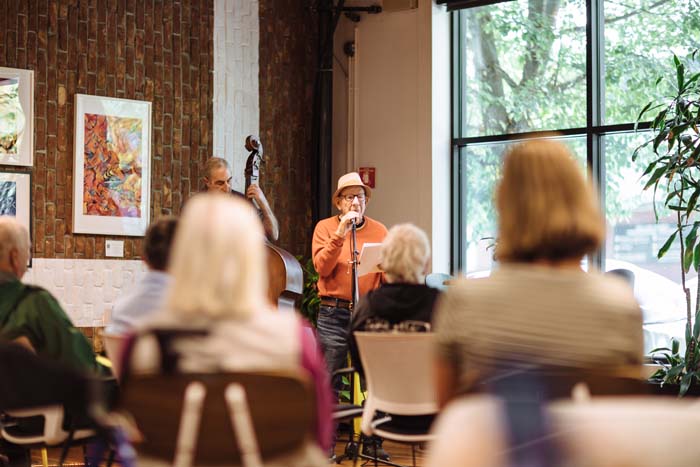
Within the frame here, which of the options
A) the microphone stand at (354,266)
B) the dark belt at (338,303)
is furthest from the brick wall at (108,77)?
the microphone stand at (354,266)

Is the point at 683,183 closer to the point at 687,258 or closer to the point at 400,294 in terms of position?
the point at 687,258

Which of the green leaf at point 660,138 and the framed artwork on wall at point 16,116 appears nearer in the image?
the green leaf at point 660,138

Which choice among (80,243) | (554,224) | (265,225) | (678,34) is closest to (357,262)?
(265,225)

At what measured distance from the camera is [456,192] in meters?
8.09

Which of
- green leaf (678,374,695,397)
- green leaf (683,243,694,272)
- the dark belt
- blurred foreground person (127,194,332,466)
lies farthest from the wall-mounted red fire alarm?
blurred foreground person (127,194,332,466)

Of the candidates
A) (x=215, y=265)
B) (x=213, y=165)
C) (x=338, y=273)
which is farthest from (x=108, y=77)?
(x=215, y=265)

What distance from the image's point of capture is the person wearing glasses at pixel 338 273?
229 inches

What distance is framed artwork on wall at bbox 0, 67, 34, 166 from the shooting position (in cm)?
689

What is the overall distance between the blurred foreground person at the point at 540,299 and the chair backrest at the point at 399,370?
1.53 metres

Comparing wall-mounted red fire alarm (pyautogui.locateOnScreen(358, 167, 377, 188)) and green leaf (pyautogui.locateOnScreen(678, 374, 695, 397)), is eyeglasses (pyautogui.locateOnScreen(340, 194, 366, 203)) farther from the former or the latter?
green leaf (pyautogui.locateOnScreen(678, 374, 695, 397))

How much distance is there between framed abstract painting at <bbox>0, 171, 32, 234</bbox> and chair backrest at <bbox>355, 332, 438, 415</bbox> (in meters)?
3.90

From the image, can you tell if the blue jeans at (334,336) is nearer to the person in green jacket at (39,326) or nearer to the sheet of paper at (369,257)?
the sheet of paper at (369,257)

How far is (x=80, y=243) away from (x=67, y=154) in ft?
2.16

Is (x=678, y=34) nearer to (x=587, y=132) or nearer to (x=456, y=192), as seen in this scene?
(x=587, y=132)
